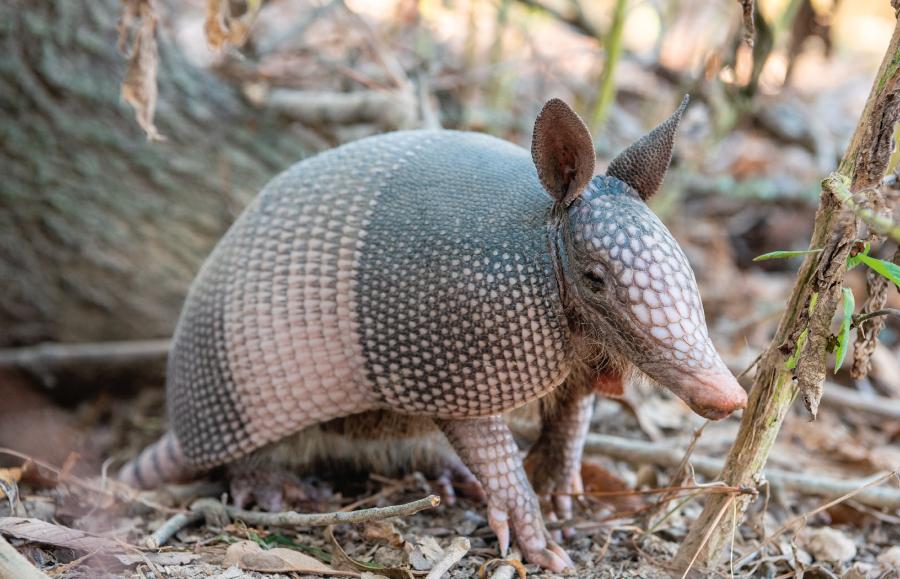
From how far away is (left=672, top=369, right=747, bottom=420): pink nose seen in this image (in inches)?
106

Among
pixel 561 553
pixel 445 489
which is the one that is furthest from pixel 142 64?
pixel 561 553

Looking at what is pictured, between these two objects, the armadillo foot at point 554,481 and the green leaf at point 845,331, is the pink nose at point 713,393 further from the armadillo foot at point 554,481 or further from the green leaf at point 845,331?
the armadillo foot at point 554,481

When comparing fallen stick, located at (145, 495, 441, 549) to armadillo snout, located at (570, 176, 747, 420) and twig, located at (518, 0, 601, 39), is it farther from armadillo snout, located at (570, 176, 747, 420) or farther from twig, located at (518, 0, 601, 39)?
twig, located at (518, 0, 601, 39)

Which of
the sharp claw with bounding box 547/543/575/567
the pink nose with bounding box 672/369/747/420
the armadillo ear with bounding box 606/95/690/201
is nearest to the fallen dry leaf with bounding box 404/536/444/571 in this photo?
the sharp claw with bounding box 547/543/575/567

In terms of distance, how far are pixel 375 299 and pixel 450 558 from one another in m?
0.98

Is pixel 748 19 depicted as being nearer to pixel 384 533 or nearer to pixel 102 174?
pixel 384 533

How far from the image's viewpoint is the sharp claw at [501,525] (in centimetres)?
342

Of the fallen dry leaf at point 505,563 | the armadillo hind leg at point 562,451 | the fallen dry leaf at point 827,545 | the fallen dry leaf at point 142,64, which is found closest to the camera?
the fallen dry leaf at point 505,563

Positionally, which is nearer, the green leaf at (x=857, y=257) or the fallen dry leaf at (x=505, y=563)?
the green leaf at (x=857, y=257)

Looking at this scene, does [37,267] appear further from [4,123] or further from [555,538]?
[555,538]

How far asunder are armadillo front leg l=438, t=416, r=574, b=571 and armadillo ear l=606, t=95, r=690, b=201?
1052 millimetres

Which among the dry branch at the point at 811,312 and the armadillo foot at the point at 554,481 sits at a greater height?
the dry branch at the point at 811,312

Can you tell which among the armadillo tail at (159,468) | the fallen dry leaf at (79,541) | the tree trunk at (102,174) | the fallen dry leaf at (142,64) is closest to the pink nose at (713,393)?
the fallen dry leaf at (79,541)

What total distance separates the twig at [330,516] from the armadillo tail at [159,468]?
590 mm
